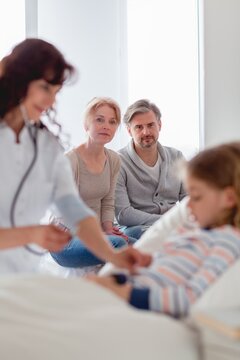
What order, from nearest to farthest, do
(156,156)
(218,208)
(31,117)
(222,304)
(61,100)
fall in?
(222,304) < (218,208) < (31,117) < (156,156) < (61,100)

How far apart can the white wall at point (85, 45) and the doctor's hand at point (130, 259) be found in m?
2.22

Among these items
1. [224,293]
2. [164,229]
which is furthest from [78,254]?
[224,293]

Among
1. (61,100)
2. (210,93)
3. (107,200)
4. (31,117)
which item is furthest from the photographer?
(210,93)

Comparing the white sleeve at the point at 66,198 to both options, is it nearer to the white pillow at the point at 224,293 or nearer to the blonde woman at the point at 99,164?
the white pillow at the point at 224,293

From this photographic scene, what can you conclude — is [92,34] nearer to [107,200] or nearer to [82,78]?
[82,78]

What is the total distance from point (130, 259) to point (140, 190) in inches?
56.6

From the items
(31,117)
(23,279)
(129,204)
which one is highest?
(31,117)

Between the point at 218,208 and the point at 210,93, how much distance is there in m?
2.65

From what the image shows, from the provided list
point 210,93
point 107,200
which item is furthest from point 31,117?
point 210,93

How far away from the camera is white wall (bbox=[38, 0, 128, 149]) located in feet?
11.9

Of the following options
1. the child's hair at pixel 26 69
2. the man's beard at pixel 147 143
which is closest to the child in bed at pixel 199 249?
the child's hair at pixel 26 69

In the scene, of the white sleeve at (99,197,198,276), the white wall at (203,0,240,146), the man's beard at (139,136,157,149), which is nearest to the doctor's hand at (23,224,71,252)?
the white sleeve at (99,197,198,276)

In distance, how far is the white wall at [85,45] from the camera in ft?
11.9

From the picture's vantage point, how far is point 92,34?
12.4ft
